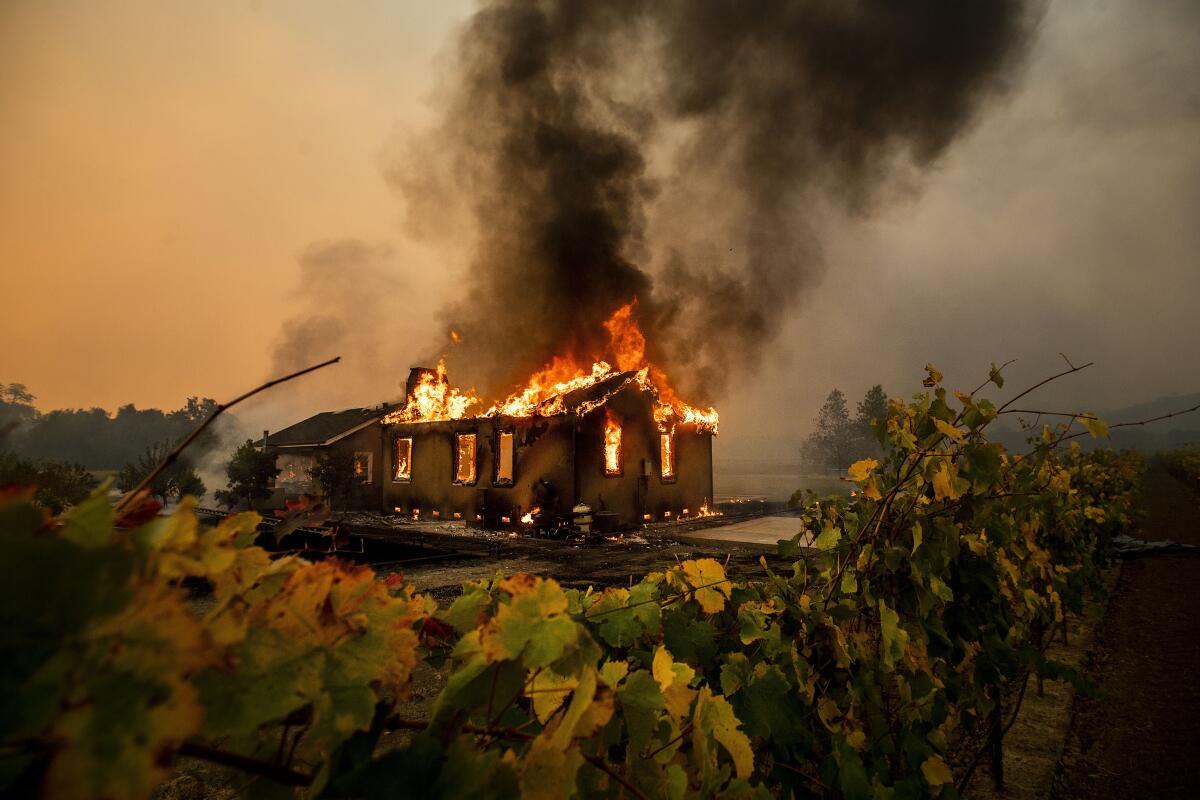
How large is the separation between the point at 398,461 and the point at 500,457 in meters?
6.46

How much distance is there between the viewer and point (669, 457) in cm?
2314

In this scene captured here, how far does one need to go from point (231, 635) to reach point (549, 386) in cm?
2523

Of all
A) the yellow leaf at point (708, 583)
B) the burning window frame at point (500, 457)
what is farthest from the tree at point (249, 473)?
the yellow leaf at point (708, 583)

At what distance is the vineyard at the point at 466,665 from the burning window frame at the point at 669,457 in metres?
20.0

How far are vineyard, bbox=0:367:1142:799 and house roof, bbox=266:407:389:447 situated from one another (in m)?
31.7

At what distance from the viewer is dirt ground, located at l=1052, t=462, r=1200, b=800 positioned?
431cm

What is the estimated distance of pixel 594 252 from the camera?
35.0m

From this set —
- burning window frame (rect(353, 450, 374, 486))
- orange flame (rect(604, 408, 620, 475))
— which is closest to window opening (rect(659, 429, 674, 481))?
orange flame (rect(604, 408, 620, 475))

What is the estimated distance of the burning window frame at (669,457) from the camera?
2274cm

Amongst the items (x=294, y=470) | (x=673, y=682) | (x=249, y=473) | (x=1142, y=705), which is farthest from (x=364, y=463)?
(x=673, y=682)

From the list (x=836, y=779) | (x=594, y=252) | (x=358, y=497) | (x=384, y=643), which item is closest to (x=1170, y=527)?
(x=836, y=779)

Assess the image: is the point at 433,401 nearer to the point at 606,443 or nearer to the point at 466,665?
the point at 606,443

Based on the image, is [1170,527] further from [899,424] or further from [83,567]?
[83,567]

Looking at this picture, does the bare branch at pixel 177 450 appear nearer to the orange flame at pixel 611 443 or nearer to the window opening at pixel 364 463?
the orange flame at pixel 611 443
